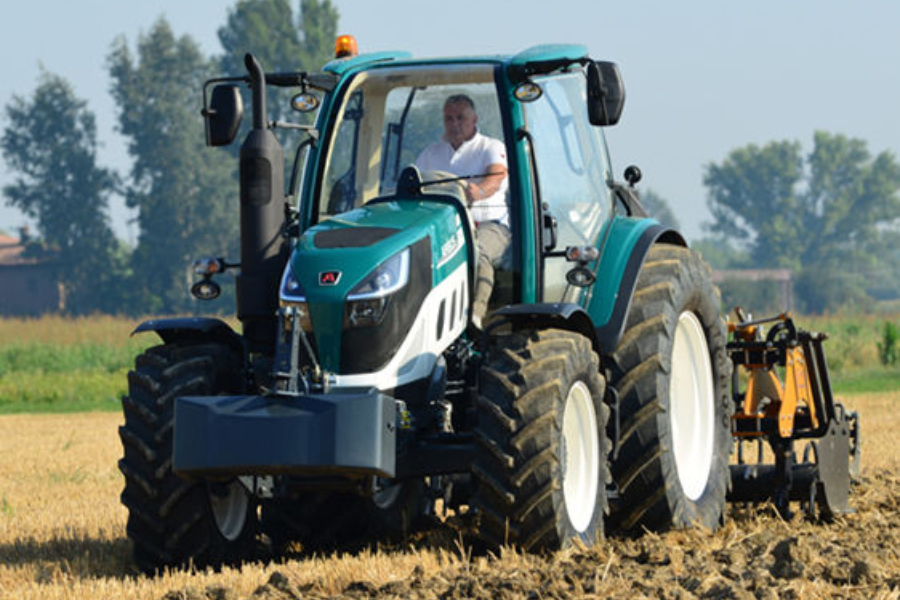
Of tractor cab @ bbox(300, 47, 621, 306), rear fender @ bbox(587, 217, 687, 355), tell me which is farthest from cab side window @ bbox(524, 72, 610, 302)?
rear fender @ bbox(587, 217, 687, 355)

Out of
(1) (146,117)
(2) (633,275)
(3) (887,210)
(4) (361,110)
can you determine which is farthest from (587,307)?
(3) (887,210)

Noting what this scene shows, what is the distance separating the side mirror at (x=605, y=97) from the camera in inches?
292

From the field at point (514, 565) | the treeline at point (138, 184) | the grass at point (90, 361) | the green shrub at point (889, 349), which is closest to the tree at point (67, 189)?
the treeline at point (138, 184)

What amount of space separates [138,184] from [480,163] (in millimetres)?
65924

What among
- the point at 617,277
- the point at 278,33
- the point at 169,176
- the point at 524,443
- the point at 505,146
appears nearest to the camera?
the point at 524,443

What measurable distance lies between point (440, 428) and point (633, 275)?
1.45 meters

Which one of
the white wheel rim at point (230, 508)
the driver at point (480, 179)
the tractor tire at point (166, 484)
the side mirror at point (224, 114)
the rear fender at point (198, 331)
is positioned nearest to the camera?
the tractor tire at point (166, 484)

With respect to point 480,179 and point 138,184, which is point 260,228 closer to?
point 480,179

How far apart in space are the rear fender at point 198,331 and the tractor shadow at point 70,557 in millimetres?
1135

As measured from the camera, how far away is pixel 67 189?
73000 mm

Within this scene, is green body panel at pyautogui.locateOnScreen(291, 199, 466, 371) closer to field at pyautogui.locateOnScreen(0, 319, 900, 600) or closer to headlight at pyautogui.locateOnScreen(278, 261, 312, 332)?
headlight at pyautogui.locateOnScreen(278, 261, 312, 332)

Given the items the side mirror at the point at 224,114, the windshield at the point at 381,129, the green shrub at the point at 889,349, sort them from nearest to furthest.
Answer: the side mirror at the point at 224,114
the windshield at the point at 381,129
the green shrub at the point at 889,349

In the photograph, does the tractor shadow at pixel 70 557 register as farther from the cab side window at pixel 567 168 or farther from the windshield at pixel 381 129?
the cab side window at pixel 567 168

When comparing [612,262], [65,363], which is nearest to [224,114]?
[612,262]
